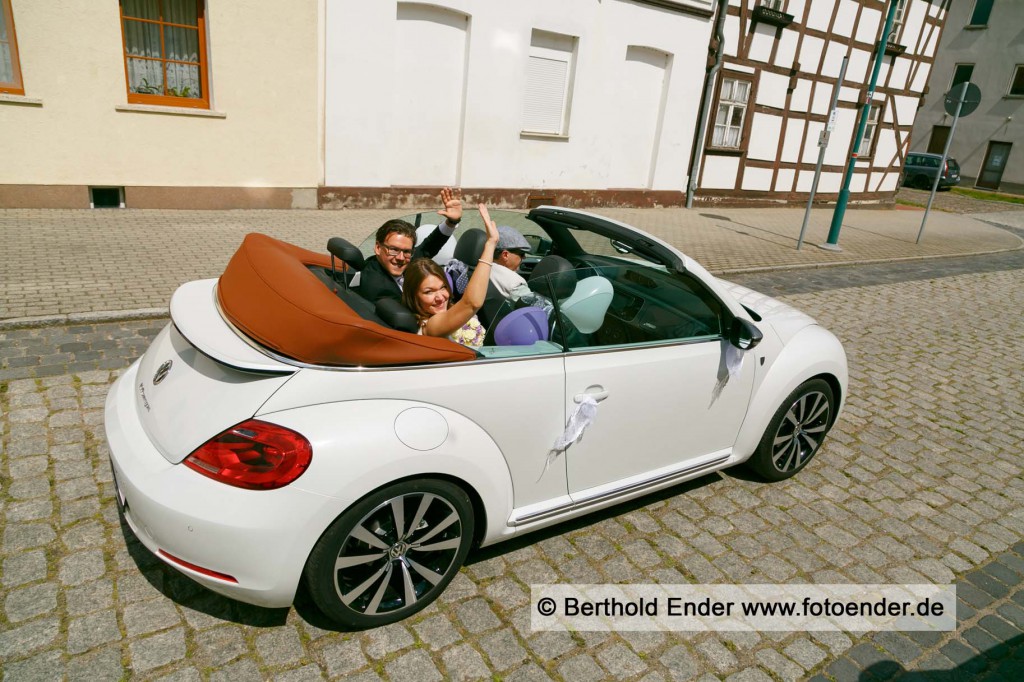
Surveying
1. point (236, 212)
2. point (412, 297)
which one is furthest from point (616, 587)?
point (236, 212)

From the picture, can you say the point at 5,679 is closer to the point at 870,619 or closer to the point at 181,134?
the point at 870,619

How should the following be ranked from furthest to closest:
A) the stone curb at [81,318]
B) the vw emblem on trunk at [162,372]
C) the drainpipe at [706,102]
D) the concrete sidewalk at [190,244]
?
the drainpipe at [706,102] → the concrete sidewalk at [190,244] → the stone curb at [81,318] → the vw emblem on trunk at [162,372]

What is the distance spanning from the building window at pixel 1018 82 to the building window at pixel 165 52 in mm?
36169

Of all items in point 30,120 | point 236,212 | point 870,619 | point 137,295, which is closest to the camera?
point 870,619

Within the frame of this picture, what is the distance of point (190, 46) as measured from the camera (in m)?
10.2

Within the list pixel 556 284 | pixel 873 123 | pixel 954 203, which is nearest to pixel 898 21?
pixel 873 123

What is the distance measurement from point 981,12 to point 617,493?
40.2 m

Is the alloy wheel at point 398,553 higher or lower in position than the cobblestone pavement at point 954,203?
higher

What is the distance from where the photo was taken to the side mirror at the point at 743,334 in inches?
140

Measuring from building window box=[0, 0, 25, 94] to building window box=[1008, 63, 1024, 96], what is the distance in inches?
1514

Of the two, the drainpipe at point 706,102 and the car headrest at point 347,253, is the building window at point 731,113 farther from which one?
the car headrest at point 347,253

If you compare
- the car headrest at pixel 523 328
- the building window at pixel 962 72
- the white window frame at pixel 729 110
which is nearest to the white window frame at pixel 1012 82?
the building window at pixel 962 72

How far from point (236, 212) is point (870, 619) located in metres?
10.3

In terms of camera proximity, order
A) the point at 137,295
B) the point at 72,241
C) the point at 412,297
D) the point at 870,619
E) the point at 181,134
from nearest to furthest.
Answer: the point at 870,619 → the point at 412,297 → the point at 137,295 → the point at 72,241 → the point at 181,134
